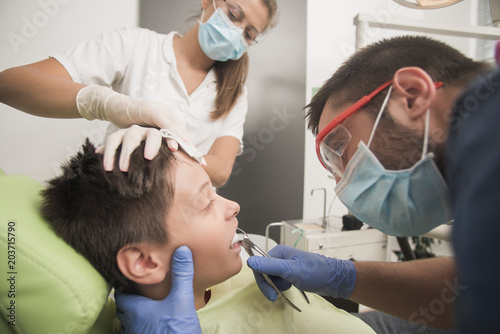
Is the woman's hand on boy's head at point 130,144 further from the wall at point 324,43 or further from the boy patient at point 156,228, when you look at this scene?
the wall at point 324,43

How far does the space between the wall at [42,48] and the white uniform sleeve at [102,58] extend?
0.47 m

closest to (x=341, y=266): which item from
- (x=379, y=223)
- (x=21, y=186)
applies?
(x=379, y=223)

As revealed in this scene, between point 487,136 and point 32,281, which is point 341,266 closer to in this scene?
point 487,136

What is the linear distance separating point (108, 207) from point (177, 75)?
1.02 meters

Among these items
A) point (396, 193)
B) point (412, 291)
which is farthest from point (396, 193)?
point (412, 291)

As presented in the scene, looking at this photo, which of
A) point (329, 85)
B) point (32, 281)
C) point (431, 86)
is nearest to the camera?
point (32, 281)

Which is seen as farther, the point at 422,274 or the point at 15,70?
the point at 15,70

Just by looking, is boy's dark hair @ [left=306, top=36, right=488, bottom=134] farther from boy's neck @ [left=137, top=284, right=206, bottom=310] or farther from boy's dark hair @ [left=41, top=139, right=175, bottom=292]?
boy's neck @ [left=137, top=284, right=206, bottom=310]

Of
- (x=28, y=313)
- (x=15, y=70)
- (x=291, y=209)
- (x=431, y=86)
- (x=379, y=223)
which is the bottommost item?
(x=291, y=209)

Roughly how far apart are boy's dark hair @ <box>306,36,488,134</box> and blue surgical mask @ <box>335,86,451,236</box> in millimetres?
105

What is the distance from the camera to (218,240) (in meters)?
0.84

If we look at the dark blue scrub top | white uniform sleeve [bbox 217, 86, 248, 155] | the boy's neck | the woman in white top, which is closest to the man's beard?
the dark blue scrub top

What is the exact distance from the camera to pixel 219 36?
4.98 feet

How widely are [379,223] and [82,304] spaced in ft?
2.59
